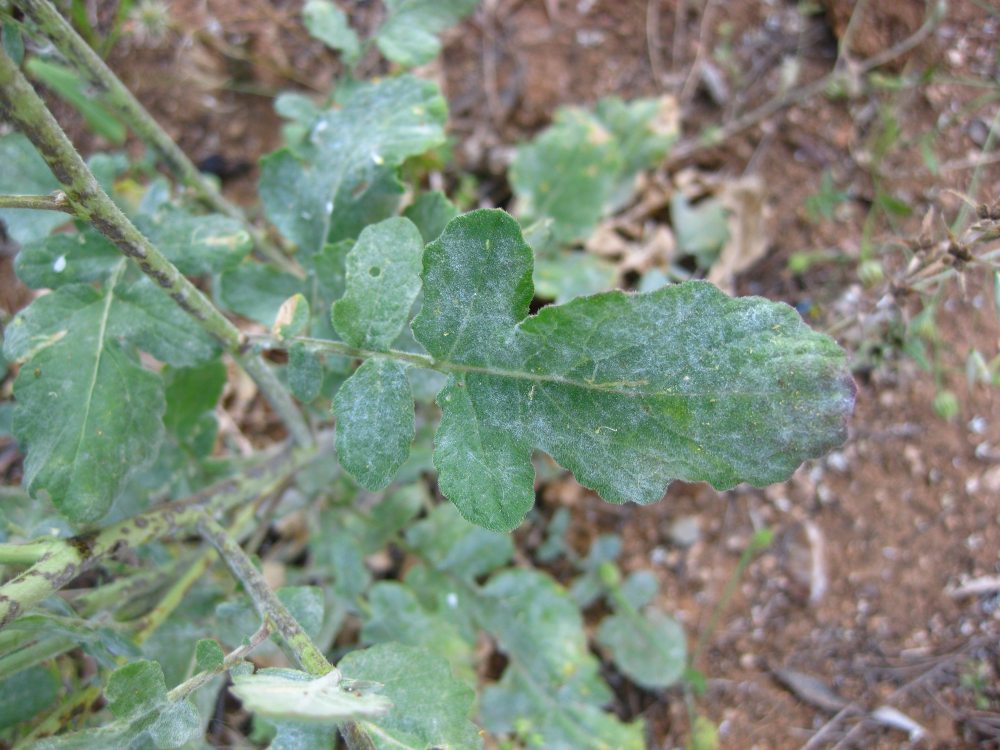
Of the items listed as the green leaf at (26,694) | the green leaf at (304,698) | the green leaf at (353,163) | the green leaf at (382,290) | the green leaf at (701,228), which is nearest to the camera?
the green leaf at (304,698)

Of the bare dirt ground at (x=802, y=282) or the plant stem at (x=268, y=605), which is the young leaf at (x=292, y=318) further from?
the bare dirt ground at (x=802, y=282)

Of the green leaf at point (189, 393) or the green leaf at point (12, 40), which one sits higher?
the green leaf at point (12, 40)

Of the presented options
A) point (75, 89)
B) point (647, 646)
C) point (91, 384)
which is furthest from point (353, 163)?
point (647, 646)

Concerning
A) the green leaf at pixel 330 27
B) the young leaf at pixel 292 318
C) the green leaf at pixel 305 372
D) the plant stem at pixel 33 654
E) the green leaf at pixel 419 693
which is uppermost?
the green leaf at pixel 330 27

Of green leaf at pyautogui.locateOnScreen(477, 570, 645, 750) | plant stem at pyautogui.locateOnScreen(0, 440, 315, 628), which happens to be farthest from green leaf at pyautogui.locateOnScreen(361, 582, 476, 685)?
plant stem at pyautogui.locateOnScreen(0, 440, 315, 628)

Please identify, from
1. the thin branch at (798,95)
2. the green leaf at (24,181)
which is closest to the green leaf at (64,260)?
the green leaf at (24,181)

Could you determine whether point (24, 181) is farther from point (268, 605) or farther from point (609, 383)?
point (609, 383)

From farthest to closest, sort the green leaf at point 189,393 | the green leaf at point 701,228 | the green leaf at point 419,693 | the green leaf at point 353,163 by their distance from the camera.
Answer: the green leaf at point 701,228
the green leaf at point 189,393
the green leaf at point 353,163
the green leaf at point 419,693
